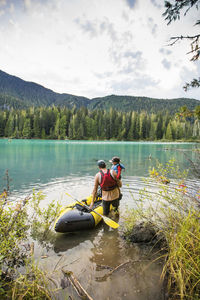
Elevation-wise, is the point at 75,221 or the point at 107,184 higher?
the point at 107,184

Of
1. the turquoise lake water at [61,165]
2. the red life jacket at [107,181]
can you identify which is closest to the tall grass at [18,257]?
the red life jacket at [107,181]

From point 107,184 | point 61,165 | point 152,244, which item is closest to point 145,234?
point 152,244

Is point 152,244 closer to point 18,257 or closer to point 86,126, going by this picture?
point 18,257

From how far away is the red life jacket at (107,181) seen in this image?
223 inches

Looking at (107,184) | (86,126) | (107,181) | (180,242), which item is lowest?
(180,242)

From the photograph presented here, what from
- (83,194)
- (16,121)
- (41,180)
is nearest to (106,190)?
(83,194)

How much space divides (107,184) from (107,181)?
13cm

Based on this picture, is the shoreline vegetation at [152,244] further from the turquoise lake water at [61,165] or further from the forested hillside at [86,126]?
the forested hillside at [86,126]

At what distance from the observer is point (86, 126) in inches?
4126

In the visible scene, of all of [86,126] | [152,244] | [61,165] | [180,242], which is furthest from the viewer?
[86,126]

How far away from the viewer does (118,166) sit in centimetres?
669

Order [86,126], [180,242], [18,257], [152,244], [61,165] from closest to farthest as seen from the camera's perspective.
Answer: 1. [180,242]
2. [18,257]
3. [152,244]
4. [61,165]
5. [86,126]

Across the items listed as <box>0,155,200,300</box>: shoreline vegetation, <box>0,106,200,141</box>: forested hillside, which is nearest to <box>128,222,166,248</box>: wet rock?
<box>0,155,200,300</box>: shoreline vegetation

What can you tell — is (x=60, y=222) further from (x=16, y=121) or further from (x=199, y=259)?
(x=16, y=121)
